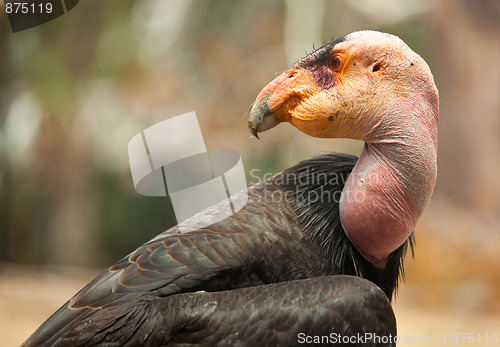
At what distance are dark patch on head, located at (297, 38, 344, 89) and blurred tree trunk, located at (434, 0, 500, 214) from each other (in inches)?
324

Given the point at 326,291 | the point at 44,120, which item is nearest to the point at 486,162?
the point at 44,120

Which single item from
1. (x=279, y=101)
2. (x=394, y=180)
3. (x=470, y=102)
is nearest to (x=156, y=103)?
(x=470, y=102)

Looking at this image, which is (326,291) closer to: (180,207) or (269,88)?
(269,88)

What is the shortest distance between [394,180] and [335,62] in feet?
2.45

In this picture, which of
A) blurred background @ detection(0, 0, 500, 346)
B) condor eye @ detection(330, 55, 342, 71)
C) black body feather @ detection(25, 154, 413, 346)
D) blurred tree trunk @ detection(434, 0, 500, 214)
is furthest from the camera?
blurred tree trunk @ detection(434, 0, 500, 214)

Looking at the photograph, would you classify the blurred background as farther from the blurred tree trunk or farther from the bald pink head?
the bald pink head

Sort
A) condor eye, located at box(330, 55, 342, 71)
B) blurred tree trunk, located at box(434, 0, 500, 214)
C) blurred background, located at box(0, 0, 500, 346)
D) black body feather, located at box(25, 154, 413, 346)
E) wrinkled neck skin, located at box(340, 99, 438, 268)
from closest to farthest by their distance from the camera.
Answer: black body feather, located at box(25, 154, 413, 346), wrinkled neck skin, located at box(340, 99, 438, 268), condor eye, located at box(330, 55, 342, 71), blurred background, located at box(0, 0, 500, 346), blurred tree trunk, located at box(434, 0, 500, 214)

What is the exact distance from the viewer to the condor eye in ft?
11.1

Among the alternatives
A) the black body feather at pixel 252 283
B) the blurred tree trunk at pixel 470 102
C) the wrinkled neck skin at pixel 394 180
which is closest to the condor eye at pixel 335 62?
the wrinkled neck skin at pixel 394 180

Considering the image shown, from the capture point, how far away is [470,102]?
11047 mm

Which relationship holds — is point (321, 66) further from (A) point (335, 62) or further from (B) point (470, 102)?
(B) point (470, 102)

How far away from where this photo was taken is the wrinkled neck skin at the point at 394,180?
3.29m

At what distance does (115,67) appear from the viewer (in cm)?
1054

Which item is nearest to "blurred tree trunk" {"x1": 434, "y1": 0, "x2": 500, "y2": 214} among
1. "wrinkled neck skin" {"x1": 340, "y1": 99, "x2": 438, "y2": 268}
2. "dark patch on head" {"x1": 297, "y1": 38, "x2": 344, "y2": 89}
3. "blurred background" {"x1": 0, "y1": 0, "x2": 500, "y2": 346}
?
"blurred background" {"x1": 0, "y1": 0, "x2": 500, "y2": 346}
